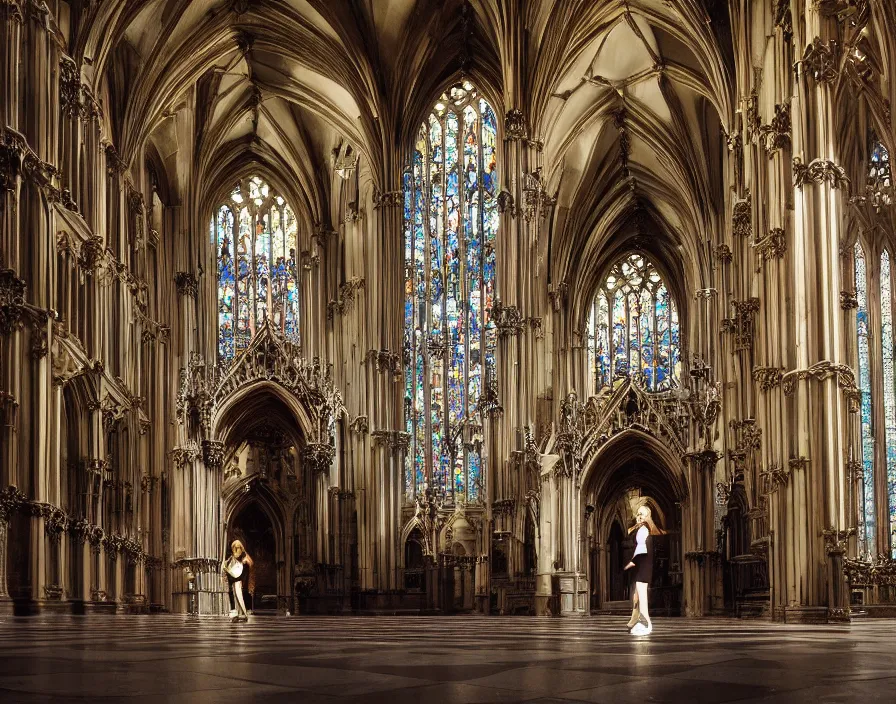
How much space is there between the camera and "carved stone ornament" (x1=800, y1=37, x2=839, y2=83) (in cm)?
2172

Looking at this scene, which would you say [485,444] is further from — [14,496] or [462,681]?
[462,681]

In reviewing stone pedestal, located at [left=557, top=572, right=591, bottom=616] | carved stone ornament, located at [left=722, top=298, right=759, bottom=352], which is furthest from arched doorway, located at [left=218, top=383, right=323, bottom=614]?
carved stone ornament, located at [left=722, top=298, right=759, bottom=352]

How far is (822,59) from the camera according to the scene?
2178cm

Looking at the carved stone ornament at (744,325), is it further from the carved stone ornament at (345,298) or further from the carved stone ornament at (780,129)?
the carved stone ornament at (345,298)

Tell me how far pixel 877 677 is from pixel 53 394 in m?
23.5

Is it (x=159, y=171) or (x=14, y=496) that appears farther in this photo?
(x=159, y=171)

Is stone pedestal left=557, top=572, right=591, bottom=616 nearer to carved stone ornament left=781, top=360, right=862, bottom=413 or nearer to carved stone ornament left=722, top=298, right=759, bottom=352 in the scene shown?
carved stone ornament left=722, top=298, right=759, bottom=352

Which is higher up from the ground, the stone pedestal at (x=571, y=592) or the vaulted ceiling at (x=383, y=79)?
the vaulted ceiling at (x=383, y=79)

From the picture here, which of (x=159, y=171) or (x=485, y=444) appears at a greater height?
(x=159, y=171)

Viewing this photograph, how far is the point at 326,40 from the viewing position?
129ft

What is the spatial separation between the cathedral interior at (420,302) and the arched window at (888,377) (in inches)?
3.8

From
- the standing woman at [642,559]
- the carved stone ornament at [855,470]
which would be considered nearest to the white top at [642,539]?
the standing woman at [642,559]

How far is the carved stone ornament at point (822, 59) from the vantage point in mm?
21719

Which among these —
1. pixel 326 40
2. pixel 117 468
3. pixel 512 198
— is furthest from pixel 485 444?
pixel 326 40
